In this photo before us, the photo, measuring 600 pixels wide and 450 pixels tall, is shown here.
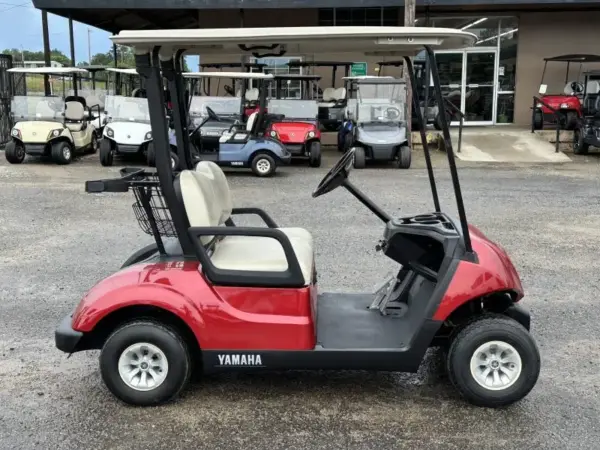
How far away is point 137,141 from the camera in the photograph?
11438 mm

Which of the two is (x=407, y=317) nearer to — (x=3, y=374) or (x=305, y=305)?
(x=305, y=305)

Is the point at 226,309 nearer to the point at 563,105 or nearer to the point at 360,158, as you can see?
the point at 360,158

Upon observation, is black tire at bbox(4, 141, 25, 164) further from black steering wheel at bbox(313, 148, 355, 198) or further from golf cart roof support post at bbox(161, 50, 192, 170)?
black steering wheel at bbox(313, 148, 355, 198)

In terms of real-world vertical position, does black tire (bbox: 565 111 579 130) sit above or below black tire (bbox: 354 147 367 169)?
above

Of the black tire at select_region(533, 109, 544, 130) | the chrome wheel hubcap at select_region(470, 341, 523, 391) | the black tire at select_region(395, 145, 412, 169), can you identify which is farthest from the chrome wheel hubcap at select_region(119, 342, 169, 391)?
the black tire at select_region(533, 109, 544, 130)

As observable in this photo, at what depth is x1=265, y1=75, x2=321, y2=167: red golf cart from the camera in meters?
11.7

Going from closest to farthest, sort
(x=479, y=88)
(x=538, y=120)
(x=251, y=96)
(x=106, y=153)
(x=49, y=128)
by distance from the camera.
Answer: (x=106, y=153) < (x=49, y=128) < (x=251, y=96) < (x=538, y=120) < (x=479, y=88)

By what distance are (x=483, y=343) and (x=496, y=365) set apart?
14 centimetres

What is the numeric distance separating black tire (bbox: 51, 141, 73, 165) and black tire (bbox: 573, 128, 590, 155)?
33.8ft

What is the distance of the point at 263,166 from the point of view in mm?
10586

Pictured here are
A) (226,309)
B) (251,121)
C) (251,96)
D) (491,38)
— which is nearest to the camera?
(226,309)

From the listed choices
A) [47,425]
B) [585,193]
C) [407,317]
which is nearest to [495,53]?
[585,193]

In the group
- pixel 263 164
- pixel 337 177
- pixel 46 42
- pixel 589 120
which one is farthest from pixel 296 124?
pixel 337 177

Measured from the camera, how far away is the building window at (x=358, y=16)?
56.5 ft
